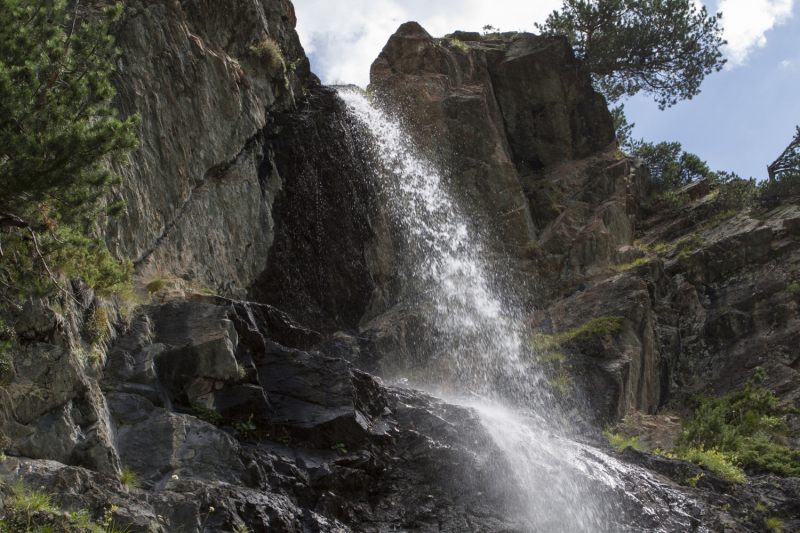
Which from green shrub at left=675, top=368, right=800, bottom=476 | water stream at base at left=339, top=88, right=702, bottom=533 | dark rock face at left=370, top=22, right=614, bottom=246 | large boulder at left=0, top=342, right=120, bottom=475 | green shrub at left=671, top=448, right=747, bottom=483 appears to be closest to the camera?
large boulder at left=0, top=342, right=120, bottom=475

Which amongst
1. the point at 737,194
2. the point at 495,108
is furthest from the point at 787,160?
the point at 495,108

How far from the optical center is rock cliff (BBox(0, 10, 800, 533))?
7555mm

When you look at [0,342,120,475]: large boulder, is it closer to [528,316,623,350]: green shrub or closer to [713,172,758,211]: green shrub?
[528,316,623,350]: green shrub

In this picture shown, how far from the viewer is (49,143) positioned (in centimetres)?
670

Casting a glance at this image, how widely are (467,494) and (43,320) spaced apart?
6904mm

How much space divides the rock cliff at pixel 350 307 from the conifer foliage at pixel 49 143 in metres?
0.80

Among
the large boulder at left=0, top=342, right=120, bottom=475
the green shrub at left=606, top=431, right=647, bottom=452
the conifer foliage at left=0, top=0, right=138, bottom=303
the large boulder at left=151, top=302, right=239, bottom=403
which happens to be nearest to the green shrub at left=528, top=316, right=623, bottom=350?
the green shrub at left=606, top=431, right=647, bottom=452

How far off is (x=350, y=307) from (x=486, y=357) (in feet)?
16.2

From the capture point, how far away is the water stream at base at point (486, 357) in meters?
9.84

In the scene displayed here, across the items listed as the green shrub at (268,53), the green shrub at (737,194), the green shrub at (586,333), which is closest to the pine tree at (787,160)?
the green shrub at (737,194)

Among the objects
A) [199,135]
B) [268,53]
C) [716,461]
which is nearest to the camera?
[716,461]

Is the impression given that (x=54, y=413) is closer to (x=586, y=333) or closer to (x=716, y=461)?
(x=716, y=461)

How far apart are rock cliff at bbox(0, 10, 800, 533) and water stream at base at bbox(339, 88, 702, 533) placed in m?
0.14

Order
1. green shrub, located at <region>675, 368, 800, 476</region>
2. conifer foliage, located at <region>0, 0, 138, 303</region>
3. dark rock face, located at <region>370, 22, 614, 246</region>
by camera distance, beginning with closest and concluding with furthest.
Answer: conifer foliage, located at <region>0, 0, 138, 303</region>
green shrub, located at <region>675, 368, 800, 476</region>
dark rock face, located at <region>370, 22, 614, 246</region>
